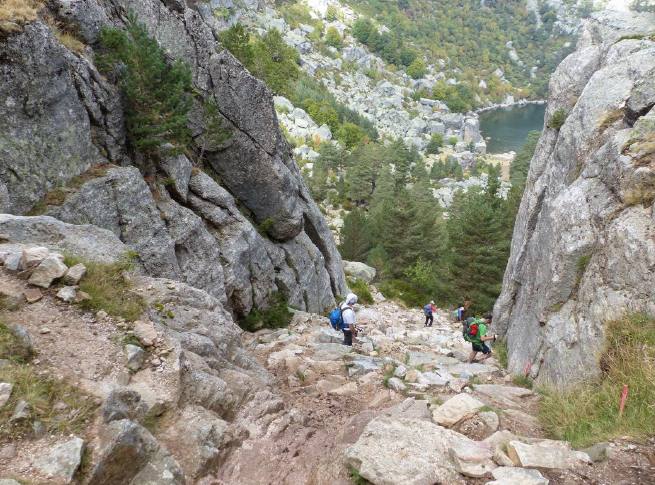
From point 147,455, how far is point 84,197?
10024 millimetres

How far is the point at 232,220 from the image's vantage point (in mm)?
19750

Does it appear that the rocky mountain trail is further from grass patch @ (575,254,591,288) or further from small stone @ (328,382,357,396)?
grass patch @ (575,254,591,288)

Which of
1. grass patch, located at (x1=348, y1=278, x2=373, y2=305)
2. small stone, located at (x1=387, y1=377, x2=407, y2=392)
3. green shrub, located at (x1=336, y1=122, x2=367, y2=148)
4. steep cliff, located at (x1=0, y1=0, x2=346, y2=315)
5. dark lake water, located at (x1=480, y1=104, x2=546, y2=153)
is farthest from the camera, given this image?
dark lake water, located at (x1=480, y1=104, x2=546, y2=153)

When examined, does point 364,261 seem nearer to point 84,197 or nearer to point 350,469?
point 84,197

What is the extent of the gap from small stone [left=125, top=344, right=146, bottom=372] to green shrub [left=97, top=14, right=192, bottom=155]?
10366 millimetres

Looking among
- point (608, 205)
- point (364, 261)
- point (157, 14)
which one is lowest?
point (364, 261)

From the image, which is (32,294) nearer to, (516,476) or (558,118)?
(516,476)

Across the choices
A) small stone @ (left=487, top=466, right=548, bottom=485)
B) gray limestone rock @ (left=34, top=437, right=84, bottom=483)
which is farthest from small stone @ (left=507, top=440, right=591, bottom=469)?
gray limestone rock @ (left=34, top=437, right=84, bottom=483)

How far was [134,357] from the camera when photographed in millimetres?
7402

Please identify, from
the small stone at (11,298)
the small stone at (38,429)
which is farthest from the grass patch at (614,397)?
the small stone at (11,298)

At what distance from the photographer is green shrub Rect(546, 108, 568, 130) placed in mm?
21922

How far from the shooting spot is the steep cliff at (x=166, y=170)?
12734 millimetres

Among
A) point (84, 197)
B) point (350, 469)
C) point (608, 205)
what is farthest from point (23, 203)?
point (608, 205)

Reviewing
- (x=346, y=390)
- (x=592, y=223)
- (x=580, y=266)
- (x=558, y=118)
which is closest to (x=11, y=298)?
(x=346, y=390)
